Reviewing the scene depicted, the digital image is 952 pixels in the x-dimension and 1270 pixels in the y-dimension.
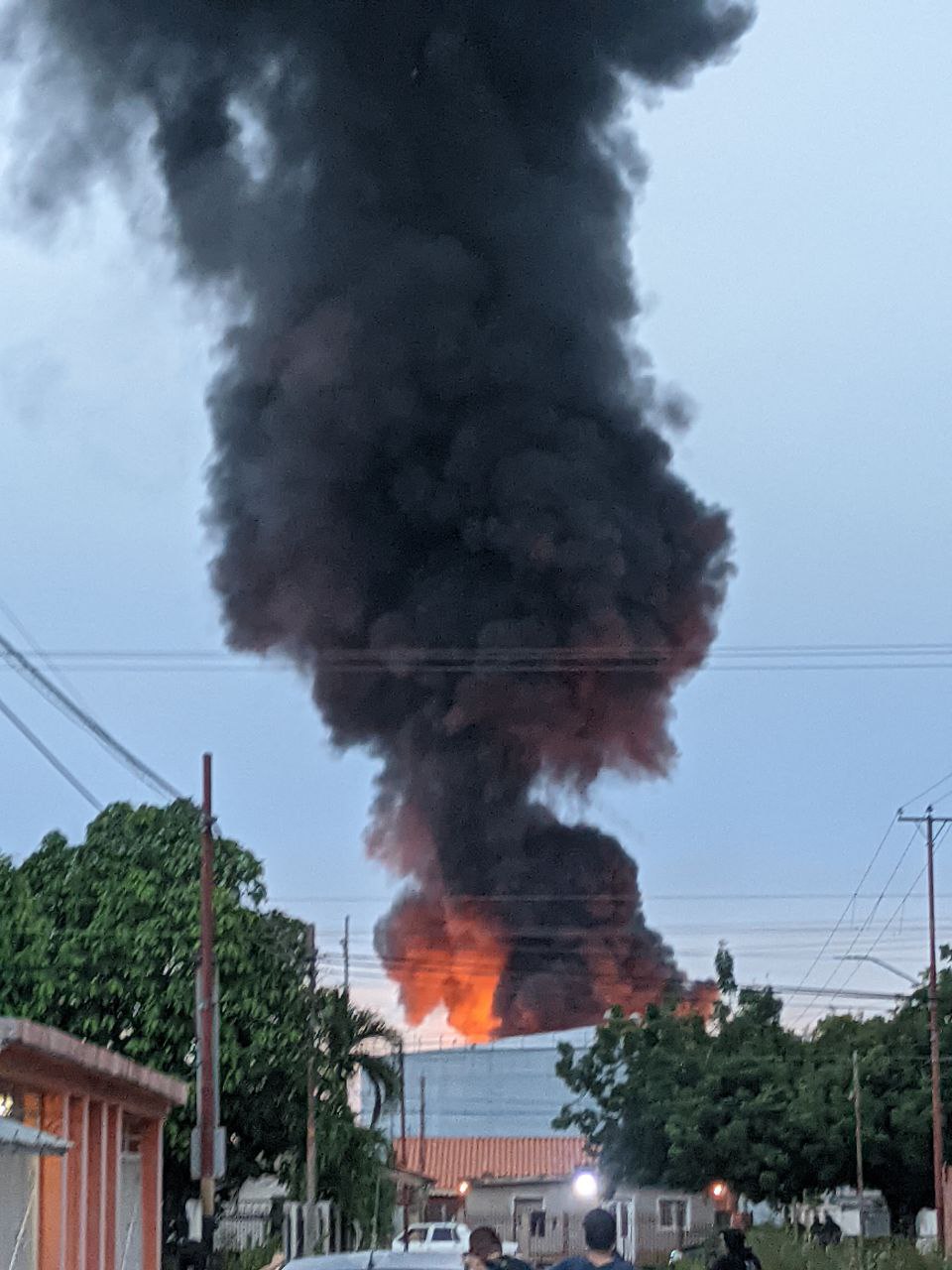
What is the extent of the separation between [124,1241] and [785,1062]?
91.9 feet

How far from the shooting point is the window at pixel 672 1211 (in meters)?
53.4

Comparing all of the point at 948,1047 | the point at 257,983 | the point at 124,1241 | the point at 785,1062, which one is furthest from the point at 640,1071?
the point at 124,1241

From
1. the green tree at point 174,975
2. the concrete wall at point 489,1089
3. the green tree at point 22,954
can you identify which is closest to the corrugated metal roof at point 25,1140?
the green tree at point 174,975

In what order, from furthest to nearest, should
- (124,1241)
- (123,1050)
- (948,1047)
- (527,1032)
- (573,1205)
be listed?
(527,1032) → (573,1205) → (948,1047) → (123,1050) → (124,1241)

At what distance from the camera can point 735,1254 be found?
14789 millimetres

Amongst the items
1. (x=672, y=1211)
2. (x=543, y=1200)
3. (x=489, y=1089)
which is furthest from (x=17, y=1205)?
(x=489, y=1089)

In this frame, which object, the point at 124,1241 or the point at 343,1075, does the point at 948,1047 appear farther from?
the point at 124,1241

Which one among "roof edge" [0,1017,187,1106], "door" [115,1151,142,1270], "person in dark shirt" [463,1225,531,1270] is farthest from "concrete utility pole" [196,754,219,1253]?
"person in dark shirt" [463,1225,531,1270]

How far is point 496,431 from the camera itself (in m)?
57.0

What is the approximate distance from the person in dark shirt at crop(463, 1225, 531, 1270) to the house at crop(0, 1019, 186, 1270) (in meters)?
3.07

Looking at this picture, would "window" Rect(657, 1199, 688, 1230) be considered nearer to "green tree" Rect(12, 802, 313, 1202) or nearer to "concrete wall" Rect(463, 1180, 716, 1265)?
"concrete wall" Rect(463, 1180, 716, 1265)

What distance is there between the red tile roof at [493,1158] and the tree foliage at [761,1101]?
1701 centimetres

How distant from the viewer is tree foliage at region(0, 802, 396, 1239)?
34.8 m

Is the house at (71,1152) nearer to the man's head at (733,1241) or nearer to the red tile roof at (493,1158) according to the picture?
the man's head at (733,1241)
